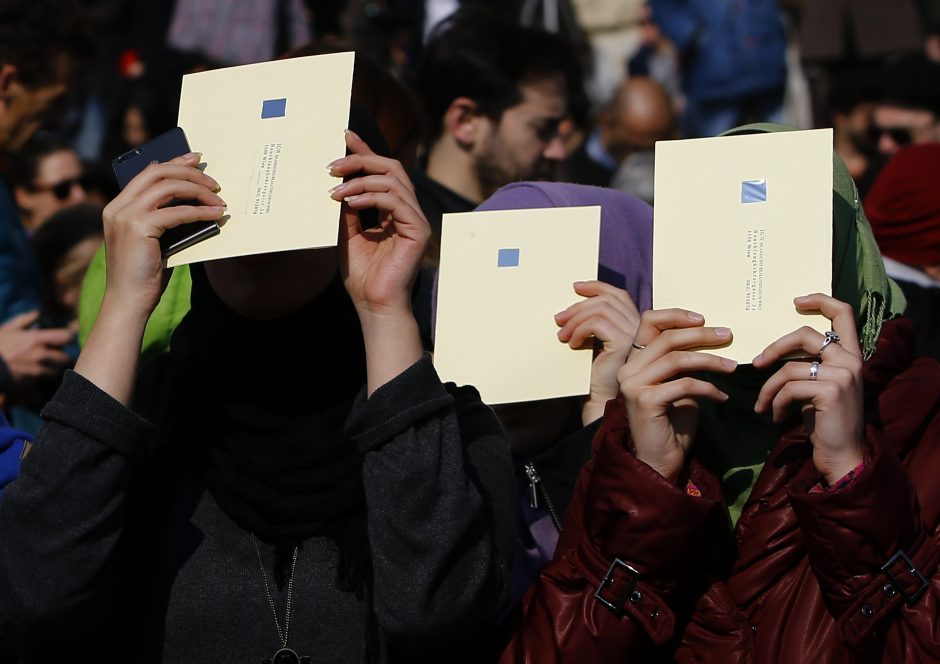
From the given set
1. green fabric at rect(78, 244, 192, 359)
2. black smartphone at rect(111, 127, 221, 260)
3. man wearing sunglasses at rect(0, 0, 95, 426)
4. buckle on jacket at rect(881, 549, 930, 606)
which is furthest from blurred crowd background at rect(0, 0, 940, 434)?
buckle on jacket at rect(881, 549, 930, 606)

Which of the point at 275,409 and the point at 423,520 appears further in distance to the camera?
the point at 275,409

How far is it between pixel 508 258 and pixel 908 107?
3.83m

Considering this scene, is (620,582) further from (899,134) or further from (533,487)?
(899,134)

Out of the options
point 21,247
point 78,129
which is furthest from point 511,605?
point 78,129

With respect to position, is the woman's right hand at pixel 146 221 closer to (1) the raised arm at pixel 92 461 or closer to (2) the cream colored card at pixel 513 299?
(1) the raised arm at pixel 92 461

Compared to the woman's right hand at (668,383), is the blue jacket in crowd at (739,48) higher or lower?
higher

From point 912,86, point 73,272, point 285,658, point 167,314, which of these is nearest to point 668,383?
point 285,658

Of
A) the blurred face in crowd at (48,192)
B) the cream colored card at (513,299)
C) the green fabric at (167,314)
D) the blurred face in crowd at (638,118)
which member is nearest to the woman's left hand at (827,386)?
the cream colored card at (513,299)

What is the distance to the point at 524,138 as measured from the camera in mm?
4676

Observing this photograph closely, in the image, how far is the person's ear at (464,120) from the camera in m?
4.74

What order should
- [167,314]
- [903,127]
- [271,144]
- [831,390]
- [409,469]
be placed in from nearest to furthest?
[831,390] → [409,469] → [271,144] → [167,314] → [903,127]

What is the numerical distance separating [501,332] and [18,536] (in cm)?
97

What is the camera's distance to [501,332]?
2.66 m

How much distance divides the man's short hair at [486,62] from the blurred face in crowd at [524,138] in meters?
0.04
